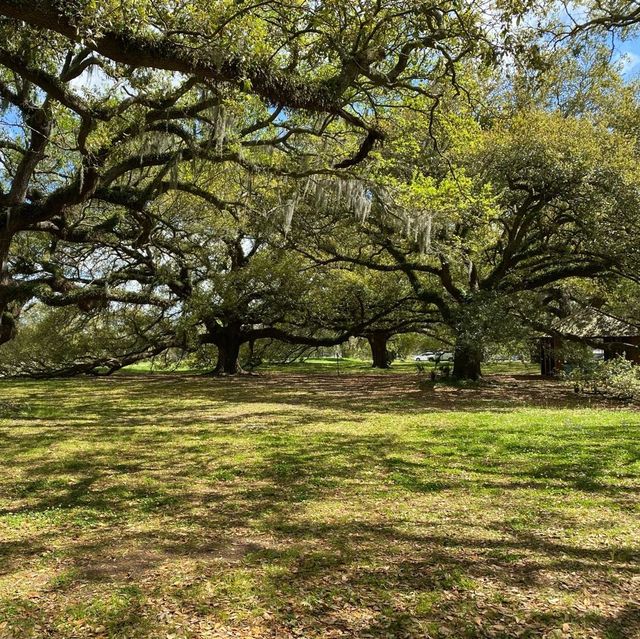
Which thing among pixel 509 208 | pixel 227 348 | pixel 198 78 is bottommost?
pixel 227 348

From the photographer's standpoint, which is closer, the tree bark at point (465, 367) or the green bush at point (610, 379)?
the green bush at point (610, 379)

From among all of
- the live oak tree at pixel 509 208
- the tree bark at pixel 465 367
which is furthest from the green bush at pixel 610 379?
the tree bark at pixel 465 367

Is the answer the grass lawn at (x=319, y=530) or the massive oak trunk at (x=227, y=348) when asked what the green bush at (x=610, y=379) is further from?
the massive oak trunk at (x=227, y=348)

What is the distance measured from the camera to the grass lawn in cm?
290

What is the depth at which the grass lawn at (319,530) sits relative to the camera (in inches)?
114

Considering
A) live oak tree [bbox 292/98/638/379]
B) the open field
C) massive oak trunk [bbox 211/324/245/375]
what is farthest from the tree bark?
massive oak trunk [bbox 211/324/245/375]

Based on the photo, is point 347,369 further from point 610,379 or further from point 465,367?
point 610,379

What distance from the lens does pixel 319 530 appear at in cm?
426

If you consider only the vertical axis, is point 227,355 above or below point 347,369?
above

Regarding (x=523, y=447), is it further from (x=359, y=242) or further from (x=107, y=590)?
(x=359, y=242)

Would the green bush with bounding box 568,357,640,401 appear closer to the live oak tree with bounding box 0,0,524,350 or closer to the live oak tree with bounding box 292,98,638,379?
the live oak tree with bounding box 292,98,638,379

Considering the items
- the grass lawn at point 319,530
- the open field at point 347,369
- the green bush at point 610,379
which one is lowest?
the grass lawn at point 319,530

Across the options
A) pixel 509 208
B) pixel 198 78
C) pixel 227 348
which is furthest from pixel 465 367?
pixel 198 78

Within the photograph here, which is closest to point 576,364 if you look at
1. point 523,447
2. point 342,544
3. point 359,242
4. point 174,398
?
point 359,242
